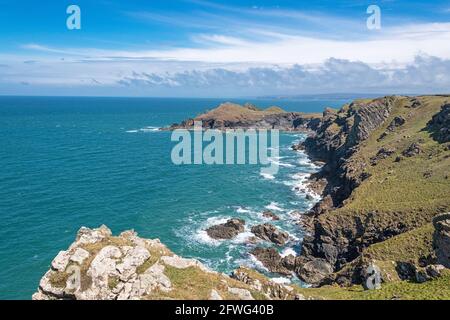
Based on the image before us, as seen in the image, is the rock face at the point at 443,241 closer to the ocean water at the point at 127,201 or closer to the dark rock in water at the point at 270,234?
the ocean water at the point at 127,201

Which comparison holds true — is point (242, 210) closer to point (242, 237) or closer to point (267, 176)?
point (242, 237)

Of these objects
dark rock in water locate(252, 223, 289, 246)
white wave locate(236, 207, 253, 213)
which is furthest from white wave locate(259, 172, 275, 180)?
dark rock in water locate(252, 223, 289, 246)

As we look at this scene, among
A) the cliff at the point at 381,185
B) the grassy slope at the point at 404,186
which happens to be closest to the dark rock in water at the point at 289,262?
the cliff at the point at 381,185

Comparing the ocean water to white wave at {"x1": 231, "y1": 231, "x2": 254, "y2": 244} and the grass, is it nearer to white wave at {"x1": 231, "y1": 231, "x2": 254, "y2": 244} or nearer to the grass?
white wave at {"x1": 231, "y1": 231, "x2": 254, "y2": 244}

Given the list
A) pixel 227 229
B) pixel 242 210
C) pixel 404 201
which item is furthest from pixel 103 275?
pixel 242 210

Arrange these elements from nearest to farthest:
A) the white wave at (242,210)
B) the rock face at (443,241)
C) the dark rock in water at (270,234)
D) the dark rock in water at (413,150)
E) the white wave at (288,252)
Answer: the rock face at (443,241) < the white wave at (288,252) < the dark rock in water at (270,234) < the white wave at (242,210) < the dark rock in water at (413,150)
